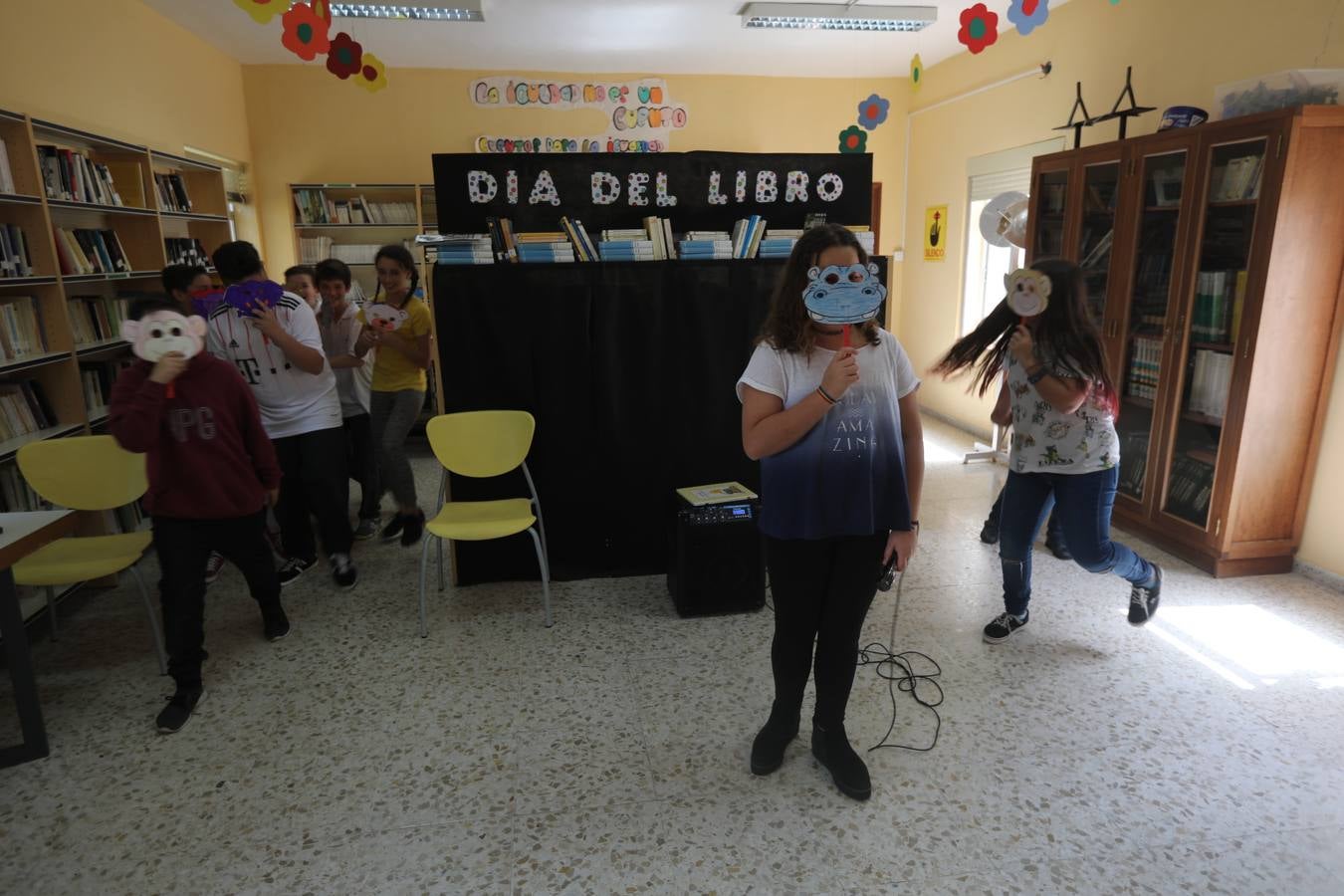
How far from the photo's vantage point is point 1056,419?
8.41ft

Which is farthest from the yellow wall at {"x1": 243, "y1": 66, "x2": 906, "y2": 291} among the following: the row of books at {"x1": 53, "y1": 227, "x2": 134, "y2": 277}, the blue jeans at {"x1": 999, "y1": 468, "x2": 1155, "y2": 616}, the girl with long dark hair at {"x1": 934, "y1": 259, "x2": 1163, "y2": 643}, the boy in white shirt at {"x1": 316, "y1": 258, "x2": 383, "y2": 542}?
the blue jeans at {"x1": 999, "y1": 468, "x2": 1155, "y2": 616}

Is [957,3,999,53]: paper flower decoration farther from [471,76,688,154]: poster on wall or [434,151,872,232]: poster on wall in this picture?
[471,76,688,154]: poster on wall

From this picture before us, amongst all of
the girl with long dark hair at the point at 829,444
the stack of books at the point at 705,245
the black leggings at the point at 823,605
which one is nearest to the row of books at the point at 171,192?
the stack of books at the point at 705,245

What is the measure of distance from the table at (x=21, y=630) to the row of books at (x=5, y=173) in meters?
1.61

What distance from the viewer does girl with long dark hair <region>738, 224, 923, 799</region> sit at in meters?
1.69

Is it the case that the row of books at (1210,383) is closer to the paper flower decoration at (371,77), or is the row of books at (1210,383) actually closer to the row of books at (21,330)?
the paper flower decoration at (371,77)

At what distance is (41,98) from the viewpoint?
3623 millimetres

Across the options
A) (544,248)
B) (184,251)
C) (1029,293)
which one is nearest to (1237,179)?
(1029,293)

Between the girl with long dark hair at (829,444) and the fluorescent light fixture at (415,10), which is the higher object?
the fluorescent light fixture at (415,10)

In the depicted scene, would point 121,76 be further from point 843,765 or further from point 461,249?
point 843,765

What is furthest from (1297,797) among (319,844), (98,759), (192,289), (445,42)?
(445,42)

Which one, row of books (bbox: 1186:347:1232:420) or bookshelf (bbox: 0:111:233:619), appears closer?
bookshelf (bbox: 0:111:233:619)

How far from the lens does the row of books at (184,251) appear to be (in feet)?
15.0

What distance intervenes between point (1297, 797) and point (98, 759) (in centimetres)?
334
